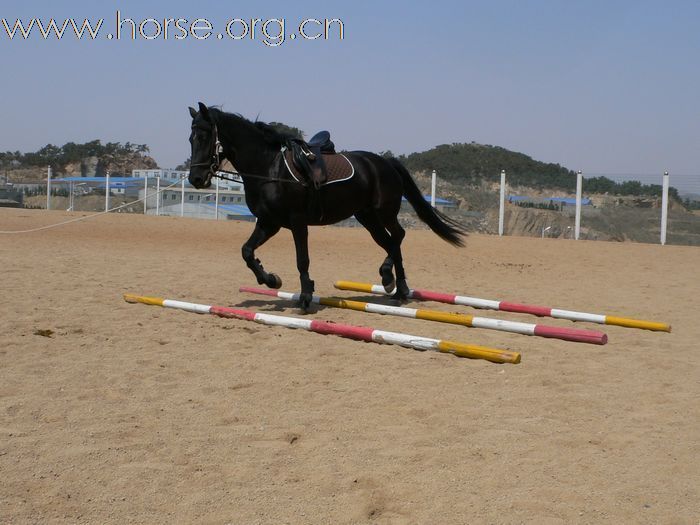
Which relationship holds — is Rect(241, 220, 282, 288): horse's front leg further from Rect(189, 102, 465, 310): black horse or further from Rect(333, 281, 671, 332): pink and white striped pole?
Rect(333, 281, 671, 332): pink and white striped pole

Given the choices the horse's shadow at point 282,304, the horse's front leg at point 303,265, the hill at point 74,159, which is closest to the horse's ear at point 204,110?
the horse's front leg at point 303,265

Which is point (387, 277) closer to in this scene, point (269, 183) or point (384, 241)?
point (384, 241)

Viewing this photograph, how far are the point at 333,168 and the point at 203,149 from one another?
144 cm

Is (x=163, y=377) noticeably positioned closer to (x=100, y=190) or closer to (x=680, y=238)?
(x=680, y=238)

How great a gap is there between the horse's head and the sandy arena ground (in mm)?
1414

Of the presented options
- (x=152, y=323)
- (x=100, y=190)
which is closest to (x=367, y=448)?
(x=152, y=323)

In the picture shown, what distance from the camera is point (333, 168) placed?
8445mm

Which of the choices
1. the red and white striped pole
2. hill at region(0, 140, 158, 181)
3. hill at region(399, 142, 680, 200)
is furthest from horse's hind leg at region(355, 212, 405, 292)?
hill at region(0, 140, 158, 181)

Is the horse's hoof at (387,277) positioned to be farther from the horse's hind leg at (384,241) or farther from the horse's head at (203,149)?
the horse's head at (203,149)

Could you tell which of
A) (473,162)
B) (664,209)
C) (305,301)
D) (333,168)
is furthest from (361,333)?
(473,162)

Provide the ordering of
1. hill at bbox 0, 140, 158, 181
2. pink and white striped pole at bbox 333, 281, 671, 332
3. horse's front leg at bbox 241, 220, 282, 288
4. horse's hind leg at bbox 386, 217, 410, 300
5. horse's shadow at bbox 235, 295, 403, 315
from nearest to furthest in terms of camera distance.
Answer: pink and white striped pole at bbox 333, 281, 671, 332 → horse's front leg at bbox 241, 220, 282, 288 → horse's shadow at bbox 235, 295, 403, 315 → horse's hind leg at bbox 386, 217, 410, 300 → hill at bbox 0, 140, 158, 181

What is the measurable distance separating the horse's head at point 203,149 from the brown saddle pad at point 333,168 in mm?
749

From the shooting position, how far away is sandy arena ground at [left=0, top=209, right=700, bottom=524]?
10.8 ft

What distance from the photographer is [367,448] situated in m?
3.96
